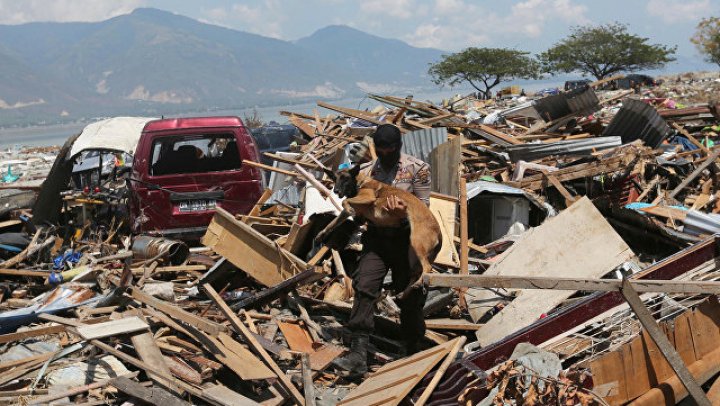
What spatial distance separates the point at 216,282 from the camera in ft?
24.3

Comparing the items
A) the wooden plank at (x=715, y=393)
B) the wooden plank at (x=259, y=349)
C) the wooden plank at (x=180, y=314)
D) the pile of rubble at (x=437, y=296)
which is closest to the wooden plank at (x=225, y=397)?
the pile of rubble at (x=437, y=296)

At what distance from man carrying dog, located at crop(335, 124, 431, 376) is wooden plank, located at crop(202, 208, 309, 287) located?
1.80 meters

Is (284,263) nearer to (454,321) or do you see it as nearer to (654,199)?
(454,321)

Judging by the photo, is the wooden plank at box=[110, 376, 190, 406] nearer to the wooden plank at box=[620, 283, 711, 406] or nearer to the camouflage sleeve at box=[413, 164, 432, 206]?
the camouflage sleeve at box=[413, 164, 432, 206]

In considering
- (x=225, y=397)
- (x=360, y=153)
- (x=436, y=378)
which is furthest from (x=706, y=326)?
(x=360, y=153)

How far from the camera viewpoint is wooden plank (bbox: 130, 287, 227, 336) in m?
5.50

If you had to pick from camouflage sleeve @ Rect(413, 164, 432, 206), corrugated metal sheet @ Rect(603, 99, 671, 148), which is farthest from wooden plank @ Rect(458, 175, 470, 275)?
corrugated metal sheet @ Rect(603, 99, 671, 148)

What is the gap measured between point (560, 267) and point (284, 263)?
8.72ft

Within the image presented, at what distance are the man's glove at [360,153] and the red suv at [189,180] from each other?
224 cm

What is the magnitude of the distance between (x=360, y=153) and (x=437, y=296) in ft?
14.7

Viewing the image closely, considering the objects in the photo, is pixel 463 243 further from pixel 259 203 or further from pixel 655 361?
pixel 259 203

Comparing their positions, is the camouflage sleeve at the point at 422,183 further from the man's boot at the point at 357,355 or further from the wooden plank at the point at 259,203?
the wooden plank at the point at 259,203

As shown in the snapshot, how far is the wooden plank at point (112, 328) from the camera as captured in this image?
5.23 metres

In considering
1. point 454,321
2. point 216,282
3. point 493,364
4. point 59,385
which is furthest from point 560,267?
point 59,385
